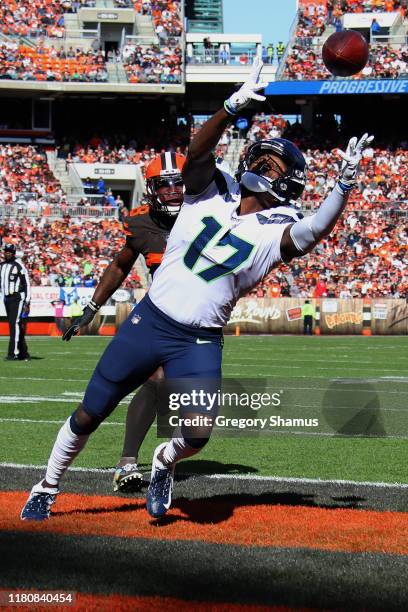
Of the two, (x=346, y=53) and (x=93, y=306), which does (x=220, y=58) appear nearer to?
(x=346, y=53)

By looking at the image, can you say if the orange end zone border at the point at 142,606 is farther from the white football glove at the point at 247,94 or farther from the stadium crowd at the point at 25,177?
the stadium crowd at the point at 25,177

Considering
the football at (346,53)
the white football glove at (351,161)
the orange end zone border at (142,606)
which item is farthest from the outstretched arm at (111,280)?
the orange end zone border at (142,606)

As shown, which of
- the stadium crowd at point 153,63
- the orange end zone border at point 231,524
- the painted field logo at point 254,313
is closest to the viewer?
the orange end zone border at point 231,524

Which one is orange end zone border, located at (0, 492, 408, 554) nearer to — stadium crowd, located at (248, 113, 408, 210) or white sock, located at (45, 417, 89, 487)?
white sock, located at (45, 417, 89, 487)

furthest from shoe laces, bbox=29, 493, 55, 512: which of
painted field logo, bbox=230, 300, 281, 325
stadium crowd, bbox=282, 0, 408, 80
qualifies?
stadium crowd, bbox=282, 0, 408, 80

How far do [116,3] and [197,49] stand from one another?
11.7ft

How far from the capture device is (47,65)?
34969 mm

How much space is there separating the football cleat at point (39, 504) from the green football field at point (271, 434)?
1.72 m

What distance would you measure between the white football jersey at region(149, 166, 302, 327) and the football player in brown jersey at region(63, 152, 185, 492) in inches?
34.5

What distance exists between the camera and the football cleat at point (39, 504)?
4.48 m

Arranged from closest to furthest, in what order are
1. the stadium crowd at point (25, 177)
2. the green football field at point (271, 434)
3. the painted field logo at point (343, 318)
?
1. the green football field at point (271, 434)
2. the painted field logo at point (343, 318)
3. the stadium crowd at point (25, 177)

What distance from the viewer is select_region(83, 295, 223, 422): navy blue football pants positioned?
4414mm

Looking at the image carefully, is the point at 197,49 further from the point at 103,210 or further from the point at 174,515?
the point at 174,515

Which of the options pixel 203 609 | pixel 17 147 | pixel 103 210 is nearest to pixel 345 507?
pixel 203 609
